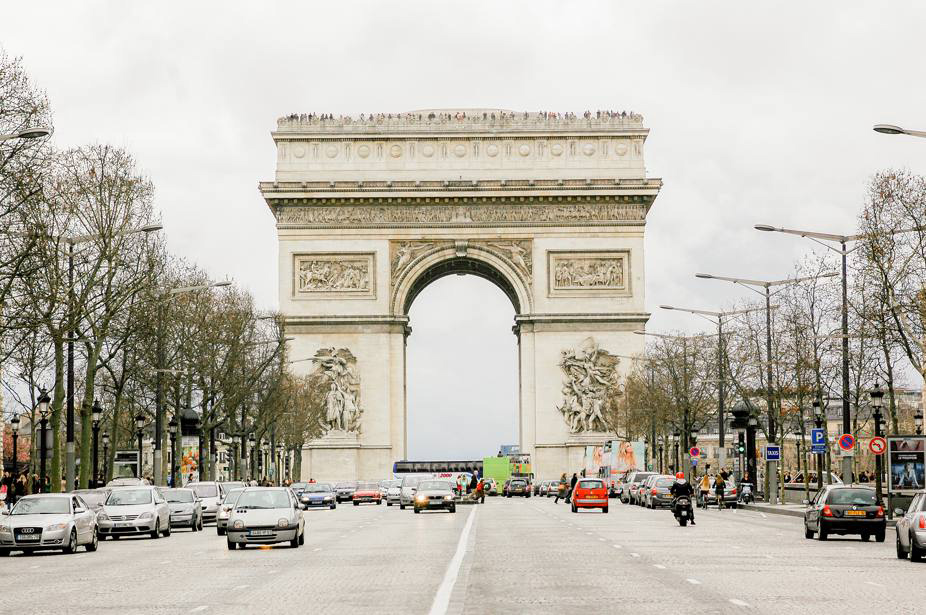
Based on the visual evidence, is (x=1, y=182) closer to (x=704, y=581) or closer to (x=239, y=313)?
(x=704, y=581)

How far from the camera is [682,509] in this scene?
160 ft

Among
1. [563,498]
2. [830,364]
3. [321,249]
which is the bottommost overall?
[563,498]

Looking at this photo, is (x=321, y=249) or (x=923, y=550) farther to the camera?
(x=321, y=249)


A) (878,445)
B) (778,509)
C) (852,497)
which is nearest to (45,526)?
(852,497)

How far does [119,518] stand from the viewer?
45562 millimetres

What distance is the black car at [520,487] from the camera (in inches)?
3873

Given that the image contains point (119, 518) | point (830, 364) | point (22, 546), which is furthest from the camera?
point (830, 364)

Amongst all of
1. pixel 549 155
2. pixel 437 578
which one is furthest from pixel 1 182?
pixel 549 155

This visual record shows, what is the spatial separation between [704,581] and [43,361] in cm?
Answer: 4460

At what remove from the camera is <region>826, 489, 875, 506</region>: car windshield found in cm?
3841

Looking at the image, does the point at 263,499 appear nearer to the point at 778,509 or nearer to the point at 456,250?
the point at 778,509

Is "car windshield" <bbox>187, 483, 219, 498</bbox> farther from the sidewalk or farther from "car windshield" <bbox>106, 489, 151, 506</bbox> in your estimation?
the sidewalk

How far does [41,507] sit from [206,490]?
73.4 ft

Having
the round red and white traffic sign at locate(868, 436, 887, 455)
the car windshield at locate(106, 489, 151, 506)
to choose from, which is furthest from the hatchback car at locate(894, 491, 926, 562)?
the car windshield at locate(106, 489, 151, 506)
